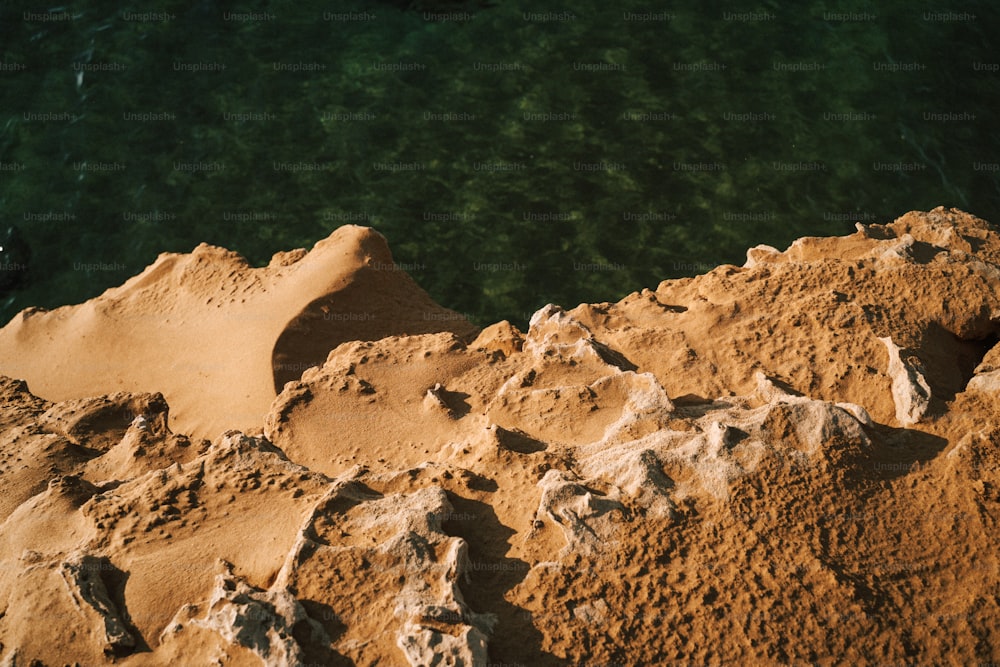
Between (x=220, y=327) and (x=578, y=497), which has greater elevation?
(x=578, y=497)

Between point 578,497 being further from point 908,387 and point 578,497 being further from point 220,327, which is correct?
point 220,327

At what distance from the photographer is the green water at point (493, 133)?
7.52 meters

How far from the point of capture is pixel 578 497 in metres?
3.17

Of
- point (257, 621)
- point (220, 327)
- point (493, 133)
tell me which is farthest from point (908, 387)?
point (493, 133)

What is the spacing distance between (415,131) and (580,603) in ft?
19.0

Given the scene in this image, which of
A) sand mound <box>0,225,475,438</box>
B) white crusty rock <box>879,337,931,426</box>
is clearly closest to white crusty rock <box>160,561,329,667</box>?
sand mound <box>0,225,475,438</box>

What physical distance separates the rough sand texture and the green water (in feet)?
9.80

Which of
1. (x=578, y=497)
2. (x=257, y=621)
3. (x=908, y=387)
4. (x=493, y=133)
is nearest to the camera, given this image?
(x=257, y=621)

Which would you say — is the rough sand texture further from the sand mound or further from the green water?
the green water

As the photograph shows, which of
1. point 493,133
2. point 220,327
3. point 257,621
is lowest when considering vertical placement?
point 493,133

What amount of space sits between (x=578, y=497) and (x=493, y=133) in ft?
17.7

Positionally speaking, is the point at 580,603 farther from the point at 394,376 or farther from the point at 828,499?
the point at 394,376

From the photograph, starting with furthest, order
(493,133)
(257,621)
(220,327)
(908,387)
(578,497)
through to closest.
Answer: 1. (493,133)
2. (220,327)
3. (908,387)
4. (578,497)
5. (257,621)

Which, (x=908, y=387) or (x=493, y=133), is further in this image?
(x=493, y=133)
